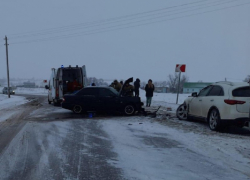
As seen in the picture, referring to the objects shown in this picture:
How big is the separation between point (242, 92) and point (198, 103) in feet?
6.40

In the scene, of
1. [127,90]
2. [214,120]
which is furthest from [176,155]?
[127,90]

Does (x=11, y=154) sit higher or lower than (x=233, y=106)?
lower

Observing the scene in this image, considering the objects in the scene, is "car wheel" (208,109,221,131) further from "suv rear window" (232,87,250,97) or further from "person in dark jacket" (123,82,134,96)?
"person in dark jacket" (123,82,134,96)

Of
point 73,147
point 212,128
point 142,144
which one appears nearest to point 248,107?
point 212,128

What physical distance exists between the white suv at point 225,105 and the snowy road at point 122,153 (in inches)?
18.1

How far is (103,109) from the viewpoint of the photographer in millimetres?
13781

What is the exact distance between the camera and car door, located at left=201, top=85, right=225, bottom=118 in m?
9.09

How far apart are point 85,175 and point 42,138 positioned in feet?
11.5

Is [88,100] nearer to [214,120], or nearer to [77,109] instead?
[77,109]

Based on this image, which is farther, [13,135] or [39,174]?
[13,135]

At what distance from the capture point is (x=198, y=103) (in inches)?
414

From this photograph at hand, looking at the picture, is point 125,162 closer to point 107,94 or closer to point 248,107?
point 248,107

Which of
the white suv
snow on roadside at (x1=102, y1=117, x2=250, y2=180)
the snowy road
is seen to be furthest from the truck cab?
the white suv

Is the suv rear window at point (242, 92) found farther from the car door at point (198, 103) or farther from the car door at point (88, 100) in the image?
the car door at point (88, 100)
